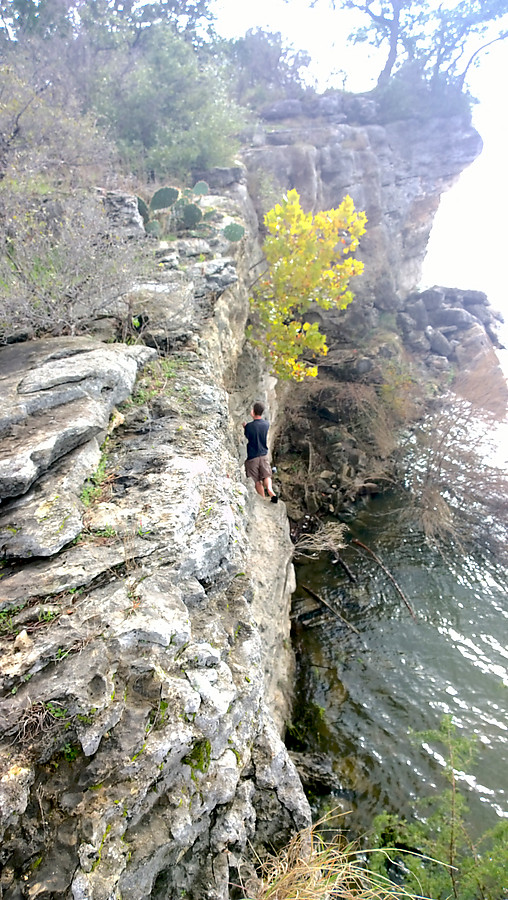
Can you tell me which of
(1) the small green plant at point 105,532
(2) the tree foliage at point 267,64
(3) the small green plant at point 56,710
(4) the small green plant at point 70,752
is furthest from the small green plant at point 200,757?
(2) the tree foliage at point 267,64

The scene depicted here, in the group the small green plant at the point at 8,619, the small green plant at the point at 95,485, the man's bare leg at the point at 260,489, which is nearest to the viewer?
the small green plant at the point at 8,619

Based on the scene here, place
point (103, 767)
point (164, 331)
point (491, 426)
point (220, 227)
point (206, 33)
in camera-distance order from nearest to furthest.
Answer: point (103, 767)
point (164, 331)
point (220, 227)
point (491, 426)
point (206, 33)

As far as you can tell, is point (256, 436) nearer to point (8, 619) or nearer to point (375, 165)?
point (8, 619)

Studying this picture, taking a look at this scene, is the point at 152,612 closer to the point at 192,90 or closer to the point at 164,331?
the point at 164,331

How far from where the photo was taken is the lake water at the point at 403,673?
22.4 ft

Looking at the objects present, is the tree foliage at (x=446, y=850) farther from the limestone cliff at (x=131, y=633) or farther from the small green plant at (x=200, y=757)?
the small green plant at (x=200, y=757)

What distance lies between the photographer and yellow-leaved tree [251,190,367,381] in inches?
370

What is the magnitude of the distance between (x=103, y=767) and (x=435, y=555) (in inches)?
408

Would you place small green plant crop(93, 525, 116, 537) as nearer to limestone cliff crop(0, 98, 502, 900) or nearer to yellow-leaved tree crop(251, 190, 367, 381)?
limestone cliff crop(0, 98, 502, 900)

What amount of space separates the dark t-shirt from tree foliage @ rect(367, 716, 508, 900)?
15.4ft

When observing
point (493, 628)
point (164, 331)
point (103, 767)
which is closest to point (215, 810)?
point (103, 767)

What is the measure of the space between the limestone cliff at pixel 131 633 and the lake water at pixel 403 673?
164 cm

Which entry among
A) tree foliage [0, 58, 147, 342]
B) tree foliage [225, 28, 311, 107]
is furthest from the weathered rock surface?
tree foliage [0, 58, 147, 342]

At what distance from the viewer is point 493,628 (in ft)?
30.6
